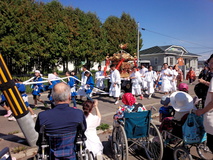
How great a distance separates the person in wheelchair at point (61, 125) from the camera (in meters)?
2.20

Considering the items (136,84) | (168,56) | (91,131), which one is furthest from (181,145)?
(168,56)

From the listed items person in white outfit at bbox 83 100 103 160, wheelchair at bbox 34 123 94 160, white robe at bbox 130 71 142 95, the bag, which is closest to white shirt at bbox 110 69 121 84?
white robe at bbox 130 71 142 95

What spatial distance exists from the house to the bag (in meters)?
28.5

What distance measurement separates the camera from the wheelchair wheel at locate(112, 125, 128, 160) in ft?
10.9

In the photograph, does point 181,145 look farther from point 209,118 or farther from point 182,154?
point 209,118

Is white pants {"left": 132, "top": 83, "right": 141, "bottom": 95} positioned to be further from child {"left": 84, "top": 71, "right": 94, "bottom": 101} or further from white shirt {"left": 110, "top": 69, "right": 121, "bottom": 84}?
child {"left": 84, "top": 71, "right": 94, "bottom": 101}

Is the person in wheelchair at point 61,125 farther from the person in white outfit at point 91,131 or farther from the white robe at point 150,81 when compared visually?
the white robe at point 150,81

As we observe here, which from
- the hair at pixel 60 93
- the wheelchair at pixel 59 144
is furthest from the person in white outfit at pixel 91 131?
the hair at pixel 60 93

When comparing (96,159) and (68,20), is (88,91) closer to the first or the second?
(96,159)

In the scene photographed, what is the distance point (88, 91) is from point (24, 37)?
9022 millimetres

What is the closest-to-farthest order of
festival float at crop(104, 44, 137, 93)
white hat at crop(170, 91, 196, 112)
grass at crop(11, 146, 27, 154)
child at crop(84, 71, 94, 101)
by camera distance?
white hat at crop(170, 91, 196, 112) < grass at crop(11, 146, 27, 154) < child at crop(84, 71, 94, 101) < festival float at crop(104, 44, 137, 93)

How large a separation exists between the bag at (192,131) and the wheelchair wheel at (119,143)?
0.98 meters

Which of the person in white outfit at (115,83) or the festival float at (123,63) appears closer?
the person in white outfit at (115,83)

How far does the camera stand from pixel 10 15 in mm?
13703
